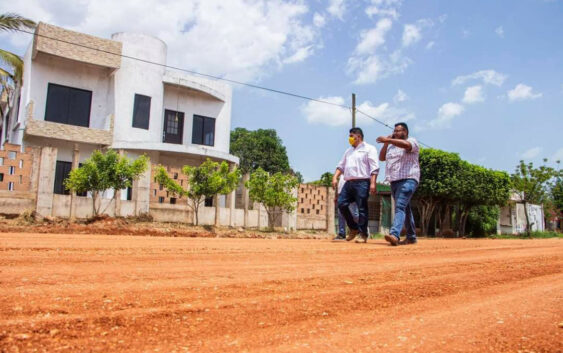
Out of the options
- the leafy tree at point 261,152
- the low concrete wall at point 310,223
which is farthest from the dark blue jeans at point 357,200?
the leafy tree at point 261,152

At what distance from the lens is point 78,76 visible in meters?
19.3

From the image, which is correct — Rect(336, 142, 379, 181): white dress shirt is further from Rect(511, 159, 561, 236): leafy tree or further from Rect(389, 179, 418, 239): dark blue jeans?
Rect(511, 159, 561, 236): leafy tree

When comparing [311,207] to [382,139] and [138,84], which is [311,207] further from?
[382,139]

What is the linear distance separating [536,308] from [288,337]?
5.25 feet

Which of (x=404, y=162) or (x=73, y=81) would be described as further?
(x=73, y=81)

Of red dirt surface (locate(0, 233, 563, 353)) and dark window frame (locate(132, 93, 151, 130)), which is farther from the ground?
dark window frame (locate(132, 93, 151, 130))

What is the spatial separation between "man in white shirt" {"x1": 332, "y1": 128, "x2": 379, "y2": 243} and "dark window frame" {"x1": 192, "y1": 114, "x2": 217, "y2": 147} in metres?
15.9

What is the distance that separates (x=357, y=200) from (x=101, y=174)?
8.82 meters

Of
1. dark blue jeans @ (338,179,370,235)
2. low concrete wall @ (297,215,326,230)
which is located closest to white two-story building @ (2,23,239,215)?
low concrete wall @ (297,215,326,230)

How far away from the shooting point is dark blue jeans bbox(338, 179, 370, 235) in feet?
24.0

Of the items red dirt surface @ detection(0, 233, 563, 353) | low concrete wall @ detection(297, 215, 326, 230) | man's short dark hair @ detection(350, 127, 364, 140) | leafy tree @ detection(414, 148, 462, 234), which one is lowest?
red dirt surface @ detection(0, 233, 563, 353)

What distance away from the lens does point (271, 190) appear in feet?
52.2

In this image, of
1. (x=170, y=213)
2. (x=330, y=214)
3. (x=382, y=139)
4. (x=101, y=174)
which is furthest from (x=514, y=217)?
(x=382, y=139)

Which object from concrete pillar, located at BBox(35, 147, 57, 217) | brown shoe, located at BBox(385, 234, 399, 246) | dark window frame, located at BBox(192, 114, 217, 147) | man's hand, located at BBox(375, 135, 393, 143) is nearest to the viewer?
brown shoe, located at BBox(385, 234, 399, 246)
